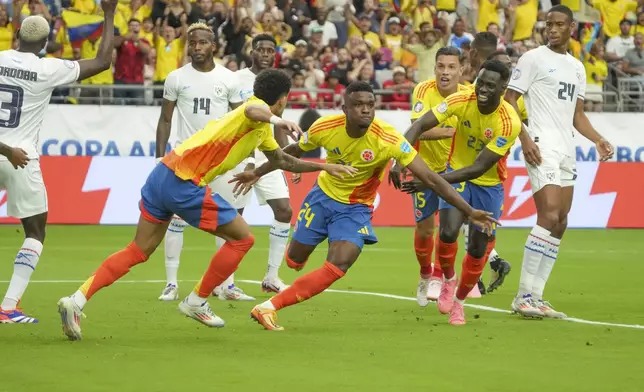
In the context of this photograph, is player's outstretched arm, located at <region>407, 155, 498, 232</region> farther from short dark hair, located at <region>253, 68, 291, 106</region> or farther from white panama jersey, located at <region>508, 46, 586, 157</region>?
white panama jersey, located at <region>508, 46, 586, 157</region>

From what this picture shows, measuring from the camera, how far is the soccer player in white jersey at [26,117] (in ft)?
35.3

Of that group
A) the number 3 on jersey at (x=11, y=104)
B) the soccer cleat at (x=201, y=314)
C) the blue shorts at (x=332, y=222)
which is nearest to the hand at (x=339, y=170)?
the blue shorts at (x=332, y=222)

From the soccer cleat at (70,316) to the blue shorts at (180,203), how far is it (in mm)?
983

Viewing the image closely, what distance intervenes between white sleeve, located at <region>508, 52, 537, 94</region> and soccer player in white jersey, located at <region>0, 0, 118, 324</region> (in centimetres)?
396

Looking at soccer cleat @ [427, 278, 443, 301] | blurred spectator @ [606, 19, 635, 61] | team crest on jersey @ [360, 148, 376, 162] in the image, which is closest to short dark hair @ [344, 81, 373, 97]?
team crest on jersey @ [360, 148, 376, 162]

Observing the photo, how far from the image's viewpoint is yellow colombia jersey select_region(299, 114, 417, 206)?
34.2 ft

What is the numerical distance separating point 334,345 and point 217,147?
181cm

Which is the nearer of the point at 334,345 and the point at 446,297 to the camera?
the point at 334,345

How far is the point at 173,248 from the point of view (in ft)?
43.0

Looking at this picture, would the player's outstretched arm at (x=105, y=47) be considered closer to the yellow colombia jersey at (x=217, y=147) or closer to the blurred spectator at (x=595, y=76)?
the yellow colombia jersey at (x=217, y=147)

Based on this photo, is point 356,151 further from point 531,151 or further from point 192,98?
point 192,98

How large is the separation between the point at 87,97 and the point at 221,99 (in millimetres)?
11885

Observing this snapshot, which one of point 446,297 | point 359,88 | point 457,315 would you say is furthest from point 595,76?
point 359,88

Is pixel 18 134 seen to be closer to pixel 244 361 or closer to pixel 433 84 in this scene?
pixel 244 361
